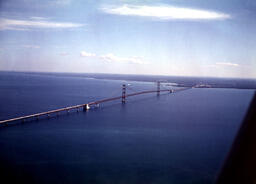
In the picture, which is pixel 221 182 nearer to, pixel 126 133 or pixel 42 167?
pixel 42 167

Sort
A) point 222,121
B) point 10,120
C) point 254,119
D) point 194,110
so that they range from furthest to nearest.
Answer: point 194,110 → point 222,121 → point 10,120 → point 254,119

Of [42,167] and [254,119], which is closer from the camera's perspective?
[254,119]

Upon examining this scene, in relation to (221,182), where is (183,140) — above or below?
below

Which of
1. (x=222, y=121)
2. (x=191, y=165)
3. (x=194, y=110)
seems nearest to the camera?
(x=191, y=165)

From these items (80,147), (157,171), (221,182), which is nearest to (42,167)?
(80,147)

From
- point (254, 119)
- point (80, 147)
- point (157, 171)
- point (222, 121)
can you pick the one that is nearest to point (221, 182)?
point (254, 119)

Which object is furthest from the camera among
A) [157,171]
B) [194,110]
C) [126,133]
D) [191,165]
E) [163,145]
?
[194,110]

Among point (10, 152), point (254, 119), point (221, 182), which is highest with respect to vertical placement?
point (254, 119)

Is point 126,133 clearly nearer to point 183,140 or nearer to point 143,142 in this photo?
point 143,142

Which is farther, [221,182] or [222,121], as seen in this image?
[222,121]
